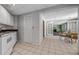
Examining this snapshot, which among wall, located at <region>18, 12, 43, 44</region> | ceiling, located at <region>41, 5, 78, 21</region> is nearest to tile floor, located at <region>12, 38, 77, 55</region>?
wall, located at <region>18, 12, 43, 44</region>

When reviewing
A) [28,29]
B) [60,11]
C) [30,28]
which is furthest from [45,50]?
[60,11]

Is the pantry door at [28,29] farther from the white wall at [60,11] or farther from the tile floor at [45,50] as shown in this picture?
the tile floor at [45,50]

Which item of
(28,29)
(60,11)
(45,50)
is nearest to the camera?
(45,50)

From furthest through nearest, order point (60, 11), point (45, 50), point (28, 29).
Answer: point (28, 29), point (60, 11), point (45, 50)

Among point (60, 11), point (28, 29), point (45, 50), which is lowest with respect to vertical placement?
point (45, 50)

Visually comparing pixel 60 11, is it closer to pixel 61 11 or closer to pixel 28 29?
pixel 61 11

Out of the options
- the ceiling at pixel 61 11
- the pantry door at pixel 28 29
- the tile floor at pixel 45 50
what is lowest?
the tile floor at pixel 45 50

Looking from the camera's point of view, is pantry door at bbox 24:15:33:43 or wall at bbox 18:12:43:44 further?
pantry door at bbox 24:15:33:43

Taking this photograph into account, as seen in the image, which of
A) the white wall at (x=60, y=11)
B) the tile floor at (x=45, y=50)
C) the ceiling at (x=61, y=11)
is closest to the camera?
the tile floor at (x=45, y=50)

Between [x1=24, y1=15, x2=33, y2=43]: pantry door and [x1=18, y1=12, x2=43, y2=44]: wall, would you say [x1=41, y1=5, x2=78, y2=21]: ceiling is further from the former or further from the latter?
[x1=24, y1=15, x2=33, y2=43]: pantry door

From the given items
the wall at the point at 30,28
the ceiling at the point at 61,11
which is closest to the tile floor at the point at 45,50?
the wall at the point at 30,28

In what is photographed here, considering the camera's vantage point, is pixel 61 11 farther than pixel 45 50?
Yes

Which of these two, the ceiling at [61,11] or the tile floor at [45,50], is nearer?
the tile floor at [45,50]
